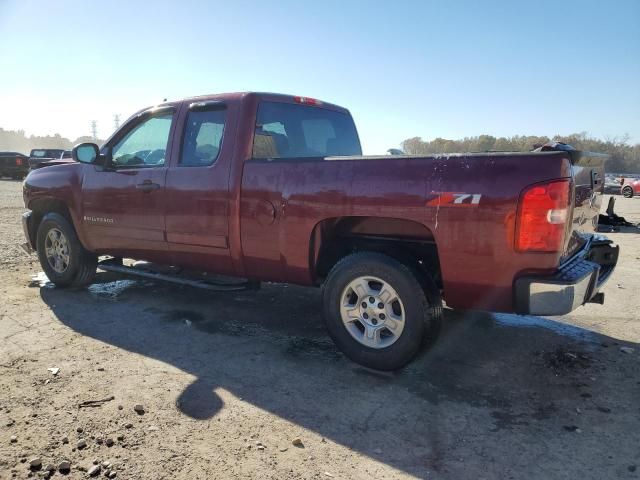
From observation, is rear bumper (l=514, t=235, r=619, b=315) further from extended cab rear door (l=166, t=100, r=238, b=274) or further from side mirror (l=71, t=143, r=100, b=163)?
side mirror (l=71, t=143, r=100, b=163)

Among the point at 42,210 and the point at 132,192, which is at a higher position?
the point at 132,192

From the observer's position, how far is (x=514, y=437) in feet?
8.46

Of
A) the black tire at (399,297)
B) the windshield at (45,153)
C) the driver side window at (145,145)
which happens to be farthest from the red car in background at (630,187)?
the windshield at (45,153)

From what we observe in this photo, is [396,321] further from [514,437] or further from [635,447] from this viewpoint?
[635,447]

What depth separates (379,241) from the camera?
3.62 metres

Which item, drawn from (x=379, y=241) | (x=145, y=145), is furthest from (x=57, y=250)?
(x=379, y=241)

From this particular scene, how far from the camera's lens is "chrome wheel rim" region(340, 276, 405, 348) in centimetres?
331

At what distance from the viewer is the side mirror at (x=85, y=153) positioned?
15.7 ft

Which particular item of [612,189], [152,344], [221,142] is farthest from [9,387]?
[612,189]

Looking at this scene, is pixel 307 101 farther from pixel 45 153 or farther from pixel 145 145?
pixel 45 153

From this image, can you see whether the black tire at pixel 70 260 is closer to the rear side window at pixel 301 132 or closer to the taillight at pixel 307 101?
the rear side window at pixel 301 132

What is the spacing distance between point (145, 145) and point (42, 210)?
6.53 feet

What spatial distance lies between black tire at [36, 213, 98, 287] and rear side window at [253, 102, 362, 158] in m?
2.74

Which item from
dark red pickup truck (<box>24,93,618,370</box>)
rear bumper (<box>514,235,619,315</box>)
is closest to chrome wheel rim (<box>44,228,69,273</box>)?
dark red pickup truck (<box>24,93,618,370</box>)
